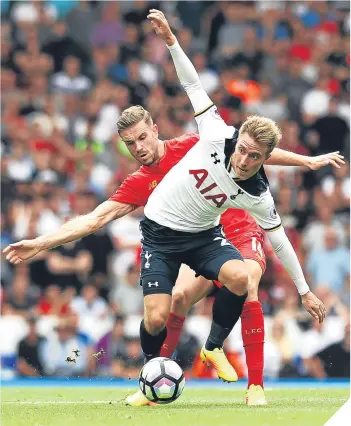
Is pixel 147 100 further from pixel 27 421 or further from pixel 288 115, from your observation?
pixel 27 421

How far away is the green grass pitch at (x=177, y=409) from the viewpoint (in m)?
7.72

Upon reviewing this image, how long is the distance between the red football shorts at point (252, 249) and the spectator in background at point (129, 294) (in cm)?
554

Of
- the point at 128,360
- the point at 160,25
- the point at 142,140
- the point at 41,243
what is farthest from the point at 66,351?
the point at 160,25

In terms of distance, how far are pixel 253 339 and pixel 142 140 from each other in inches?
74.3

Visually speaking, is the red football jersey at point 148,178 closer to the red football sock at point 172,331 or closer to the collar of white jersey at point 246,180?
the collar of white jersey at point 246,180

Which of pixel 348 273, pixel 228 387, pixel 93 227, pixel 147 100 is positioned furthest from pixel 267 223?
pixel 147 100

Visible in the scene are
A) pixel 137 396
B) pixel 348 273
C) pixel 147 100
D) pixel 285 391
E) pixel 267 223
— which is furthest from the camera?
pixel 147 100

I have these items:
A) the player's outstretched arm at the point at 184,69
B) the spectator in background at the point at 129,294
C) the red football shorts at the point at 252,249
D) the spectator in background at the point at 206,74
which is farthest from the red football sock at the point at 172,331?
the spectator in background at the point at 206,74

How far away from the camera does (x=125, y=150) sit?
56.6ft

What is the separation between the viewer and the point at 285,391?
11.7 meters

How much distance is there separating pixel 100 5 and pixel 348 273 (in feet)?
23.7

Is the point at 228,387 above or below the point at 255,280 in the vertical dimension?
below

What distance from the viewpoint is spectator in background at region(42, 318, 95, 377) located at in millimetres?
14500

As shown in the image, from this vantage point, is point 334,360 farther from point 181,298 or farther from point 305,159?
point 305,159
